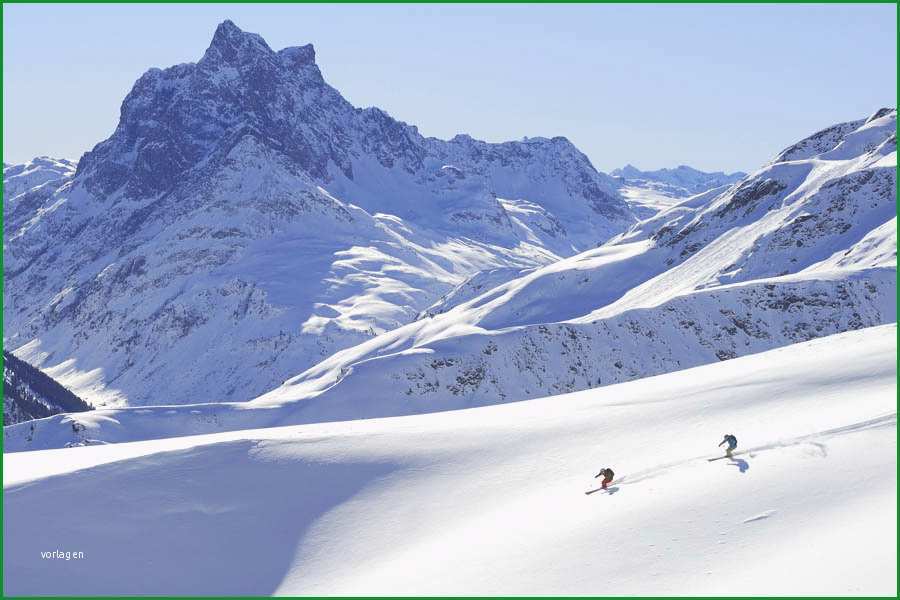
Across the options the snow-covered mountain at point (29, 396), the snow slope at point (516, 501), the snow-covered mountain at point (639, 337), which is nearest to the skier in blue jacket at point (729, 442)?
the snow slope at point (516, 501)

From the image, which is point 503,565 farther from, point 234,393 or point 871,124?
point 234,393

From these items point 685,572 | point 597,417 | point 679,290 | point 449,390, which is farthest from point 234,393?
point 685,572

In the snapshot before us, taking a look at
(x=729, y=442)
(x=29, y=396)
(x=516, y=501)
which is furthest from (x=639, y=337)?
(x=29, y=396)

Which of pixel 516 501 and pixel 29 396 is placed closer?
pixel 516 501

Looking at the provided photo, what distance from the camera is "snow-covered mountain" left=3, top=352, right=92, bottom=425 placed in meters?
153

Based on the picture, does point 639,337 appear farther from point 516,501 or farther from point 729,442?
point 729,442

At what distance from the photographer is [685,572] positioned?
2089 cm

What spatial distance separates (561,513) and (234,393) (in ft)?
581

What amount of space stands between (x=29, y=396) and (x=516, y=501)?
155m

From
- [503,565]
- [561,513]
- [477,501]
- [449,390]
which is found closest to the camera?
[503,565]

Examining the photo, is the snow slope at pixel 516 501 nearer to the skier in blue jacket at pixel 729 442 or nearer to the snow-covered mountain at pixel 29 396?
the skier in blue jacket at pixel 729 442

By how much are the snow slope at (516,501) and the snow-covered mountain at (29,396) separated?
427 ft

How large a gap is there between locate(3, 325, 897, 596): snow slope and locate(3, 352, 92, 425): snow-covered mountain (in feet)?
427

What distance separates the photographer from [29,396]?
16300cm
